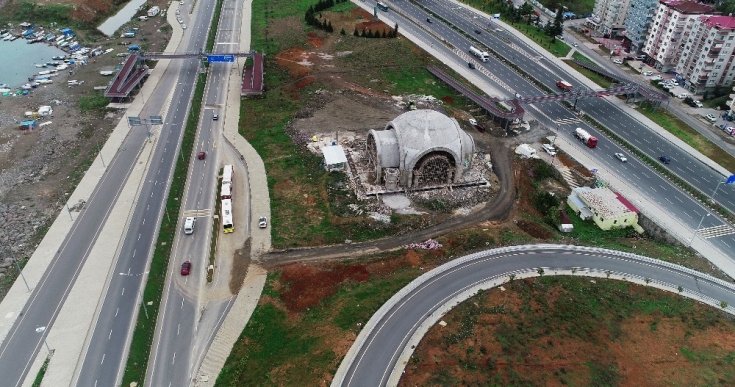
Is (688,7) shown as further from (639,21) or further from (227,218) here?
(227,218)

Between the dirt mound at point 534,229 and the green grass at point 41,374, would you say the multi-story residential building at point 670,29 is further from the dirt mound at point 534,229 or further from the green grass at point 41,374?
the green grass at point 41,374

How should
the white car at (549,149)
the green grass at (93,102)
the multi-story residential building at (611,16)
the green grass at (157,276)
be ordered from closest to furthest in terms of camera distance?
1. the green grass at (157,276)
2. the white car at (549,149)
3. the green grass at (93,102)
4. the multi-story residential building at (611,16)

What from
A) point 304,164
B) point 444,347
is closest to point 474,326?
point 444,347

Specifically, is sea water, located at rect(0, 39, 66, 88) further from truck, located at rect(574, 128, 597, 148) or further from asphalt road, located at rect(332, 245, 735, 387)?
truck, located at rect(574, 128, 597, 148)

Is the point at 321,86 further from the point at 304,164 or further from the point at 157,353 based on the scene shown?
the point at 157,353

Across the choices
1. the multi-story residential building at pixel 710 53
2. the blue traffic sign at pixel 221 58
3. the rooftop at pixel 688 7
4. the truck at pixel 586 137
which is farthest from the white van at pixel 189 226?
the rooftop at pixel 688 7

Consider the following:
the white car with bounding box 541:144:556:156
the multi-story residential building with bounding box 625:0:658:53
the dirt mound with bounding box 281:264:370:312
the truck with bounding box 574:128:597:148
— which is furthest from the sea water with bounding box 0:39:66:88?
the multi-story residential building with bounding box 625:0:658:53
